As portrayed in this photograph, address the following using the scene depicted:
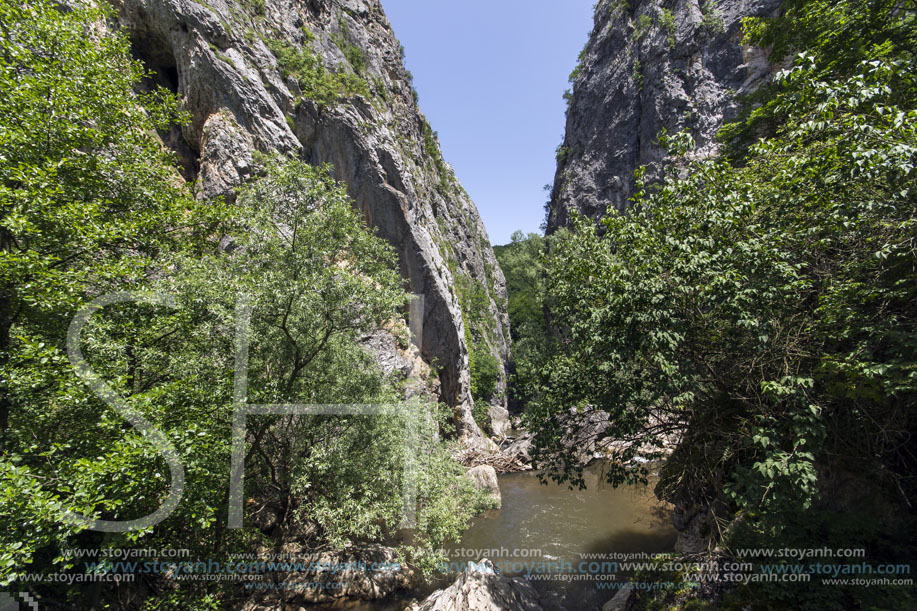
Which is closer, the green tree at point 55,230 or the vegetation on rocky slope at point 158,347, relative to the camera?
the green tree at point 55,230

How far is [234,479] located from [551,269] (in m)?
8.50

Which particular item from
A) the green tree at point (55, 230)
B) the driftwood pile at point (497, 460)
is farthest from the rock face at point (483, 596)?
the driftwood pile at point (497, 460)

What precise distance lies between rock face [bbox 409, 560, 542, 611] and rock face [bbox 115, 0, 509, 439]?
28.2 feet

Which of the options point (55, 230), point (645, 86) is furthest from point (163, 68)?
point (645, 86)

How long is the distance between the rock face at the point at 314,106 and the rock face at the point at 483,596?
8.61 metres

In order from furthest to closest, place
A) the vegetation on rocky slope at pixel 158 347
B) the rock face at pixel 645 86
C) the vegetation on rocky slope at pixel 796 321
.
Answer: the rock face at pixel 645 86
the vegetation on rocky slope at pixel 158 347
the vegetation on rocky slope at pixel 796 321

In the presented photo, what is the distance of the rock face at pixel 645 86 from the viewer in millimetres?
32969

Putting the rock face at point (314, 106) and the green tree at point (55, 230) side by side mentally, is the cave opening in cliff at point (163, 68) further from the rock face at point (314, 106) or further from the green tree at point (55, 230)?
the green tree at point (55, 230)

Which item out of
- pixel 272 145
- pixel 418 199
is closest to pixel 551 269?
pixel 272 145

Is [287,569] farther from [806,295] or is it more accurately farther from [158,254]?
[806,295]

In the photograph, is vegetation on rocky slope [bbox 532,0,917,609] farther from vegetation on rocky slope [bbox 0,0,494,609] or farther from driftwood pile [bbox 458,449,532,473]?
driftwood pile [bbox 458,449,532,473]

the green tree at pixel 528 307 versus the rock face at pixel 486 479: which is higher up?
the green tree at pixel 528 307

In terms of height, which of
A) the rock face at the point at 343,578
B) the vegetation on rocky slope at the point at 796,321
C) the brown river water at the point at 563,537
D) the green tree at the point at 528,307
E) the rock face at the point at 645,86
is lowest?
the brown river water at the point at 563,537

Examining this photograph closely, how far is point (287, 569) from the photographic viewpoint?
9102 millimetres
